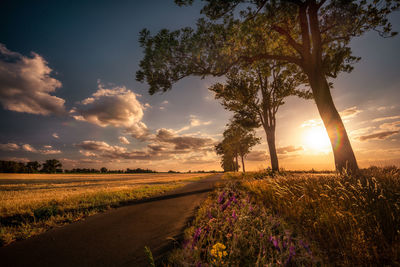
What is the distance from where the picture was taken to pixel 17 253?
302 centimetres

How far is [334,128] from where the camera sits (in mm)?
8070

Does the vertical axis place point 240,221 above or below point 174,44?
below

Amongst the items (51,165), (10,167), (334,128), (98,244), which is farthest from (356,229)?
(51,165)

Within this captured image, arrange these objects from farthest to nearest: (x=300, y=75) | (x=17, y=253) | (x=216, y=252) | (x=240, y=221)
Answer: (x=300, y=75) < (x=240, y=221) < (x=17, y=253) < (x=216, y=252)

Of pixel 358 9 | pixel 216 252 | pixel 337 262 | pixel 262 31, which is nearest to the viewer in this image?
pixel 216 252

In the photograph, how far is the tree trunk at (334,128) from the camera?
25.5 feet

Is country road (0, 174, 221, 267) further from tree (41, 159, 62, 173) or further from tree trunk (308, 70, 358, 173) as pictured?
tree (41, 159, 62, 173)

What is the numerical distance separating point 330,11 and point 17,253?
1737 centimetres

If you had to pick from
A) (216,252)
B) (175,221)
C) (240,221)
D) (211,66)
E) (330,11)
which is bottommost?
(175,221)

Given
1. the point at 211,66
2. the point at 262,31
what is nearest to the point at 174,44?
the point at 211,66

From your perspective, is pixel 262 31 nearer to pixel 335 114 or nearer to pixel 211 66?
pixel 211 66

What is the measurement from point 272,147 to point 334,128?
28.7 ft

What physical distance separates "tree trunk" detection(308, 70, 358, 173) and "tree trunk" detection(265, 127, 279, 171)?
830cm

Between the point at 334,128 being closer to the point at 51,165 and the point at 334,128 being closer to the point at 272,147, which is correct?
the point at 272,147
